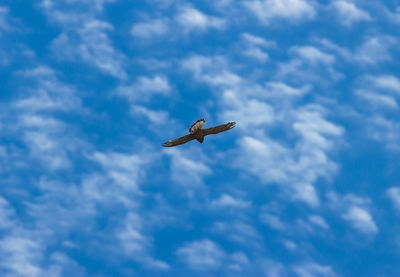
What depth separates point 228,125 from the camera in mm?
124750

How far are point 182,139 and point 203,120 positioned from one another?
297 centimetres

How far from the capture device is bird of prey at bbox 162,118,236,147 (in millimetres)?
123812

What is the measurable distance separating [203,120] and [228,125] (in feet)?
8.84

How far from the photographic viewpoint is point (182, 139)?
409 ft

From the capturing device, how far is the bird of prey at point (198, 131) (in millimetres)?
123812

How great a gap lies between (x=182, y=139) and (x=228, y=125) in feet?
15.8

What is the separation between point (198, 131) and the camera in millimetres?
124125

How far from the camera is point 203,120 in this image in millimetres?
123875
